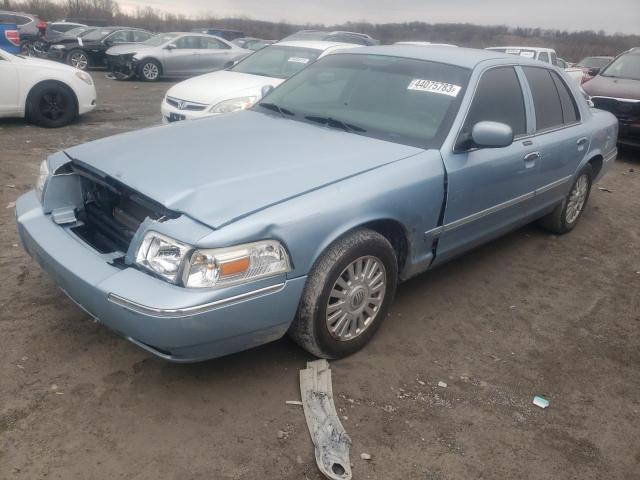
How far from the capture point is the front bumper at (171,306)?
7.31 ft

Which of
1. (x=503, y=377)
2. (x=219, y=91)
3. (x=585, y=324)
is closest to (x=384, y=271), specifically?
(x=503, y=377)

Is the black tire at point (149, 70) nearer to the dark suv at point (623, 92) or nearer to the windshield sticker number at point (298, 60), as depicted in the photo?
the windshield sticker number at point (298, 60)

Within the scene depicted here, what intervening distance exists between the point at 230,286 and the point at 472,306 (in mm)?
2075

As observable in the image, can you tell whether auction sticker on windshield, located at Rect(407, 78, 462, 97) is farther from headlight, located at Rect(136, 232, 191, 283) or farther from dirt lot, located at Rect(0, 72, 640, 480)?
headlight, located at Rect(136, 232, 191, 283)

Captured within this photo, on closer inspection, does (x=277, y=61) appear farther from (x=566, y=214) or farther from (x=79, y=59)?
(x=79, y=59)

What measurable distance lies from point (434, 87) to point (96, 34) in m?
17.3

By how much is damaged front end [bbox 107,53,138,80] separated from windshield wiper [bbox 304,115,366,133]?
1270 cm

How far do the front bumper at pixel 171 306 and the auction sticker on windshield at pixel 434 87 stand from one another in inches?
66.2

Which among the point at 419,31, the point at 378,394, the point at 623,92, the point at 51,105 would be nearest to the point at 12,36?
the point at 51,105

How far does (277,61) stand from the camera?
26.3ft

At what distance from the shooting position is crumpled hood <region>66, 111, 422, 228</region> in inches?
97.3

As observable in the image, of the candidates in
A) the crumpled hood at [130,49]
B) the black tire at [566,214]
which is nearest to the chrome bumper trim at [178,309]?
the black tire at [566,214]

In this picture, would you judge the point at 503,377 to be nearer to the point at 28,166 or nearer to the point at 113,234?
the point at 113,234

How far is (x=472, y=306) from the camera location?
377 cm
